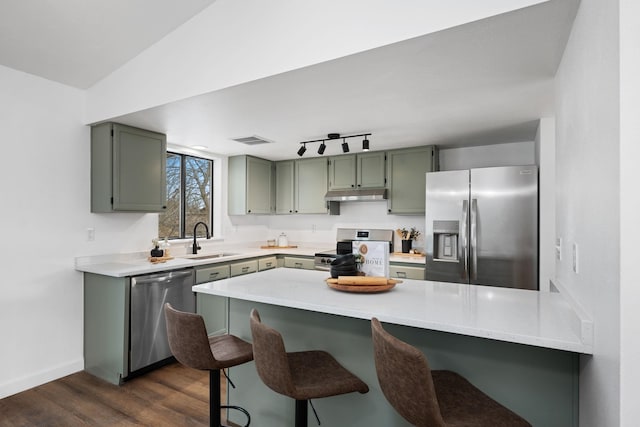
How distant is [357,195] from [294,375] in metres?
3.07

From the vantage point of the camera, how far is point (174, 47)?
2590mm

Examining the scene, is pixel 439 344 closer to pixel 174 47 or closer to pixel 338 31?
pixel 338 31

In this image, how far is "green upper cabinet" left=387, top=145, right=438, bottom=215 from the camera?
4.05 m

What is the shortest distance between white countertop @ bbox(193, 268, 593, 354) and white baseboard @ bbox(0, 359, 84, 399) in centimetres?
203

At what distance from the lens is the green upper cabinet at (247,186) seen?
4.75m

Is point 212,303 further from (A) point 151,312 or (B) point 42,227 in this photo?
(B) point 42,227

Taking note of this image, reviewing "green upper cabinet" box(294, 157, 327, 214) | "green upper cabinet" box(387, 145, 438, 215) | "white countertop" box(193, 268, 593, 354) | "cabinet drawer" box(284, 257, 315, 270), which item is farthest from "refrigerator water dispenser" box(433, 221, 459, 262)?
"green upper cabinet" box(294, 157, 327, 214)

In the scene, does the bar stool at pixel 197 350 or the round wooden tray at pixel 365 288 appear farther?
the round wooden tray at pixel 365 288

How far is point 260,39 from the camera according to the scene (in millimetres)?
2160

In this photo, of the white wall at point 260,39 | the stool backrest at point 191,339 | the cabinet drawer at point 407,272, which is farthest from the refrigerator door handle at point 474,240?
the stool backrest at point 191,339

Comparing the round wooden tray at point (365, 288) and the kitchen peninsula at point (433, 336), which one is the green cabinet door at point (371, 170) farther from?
the round wooden tray at point (365, 288)

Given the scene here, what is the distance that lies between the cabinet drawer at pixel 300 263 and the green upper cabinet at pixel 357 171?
1011mm

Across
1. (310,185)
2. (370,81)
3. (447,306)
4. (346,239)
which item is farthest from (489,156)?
(447,306)

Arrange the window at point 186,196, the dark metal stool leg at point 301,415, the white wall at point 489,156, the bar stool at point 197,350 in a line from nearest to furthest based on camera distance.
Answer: the dark metal stool leg at point 301,415
the bar stool at point 197,350
the white wall at point 489,156
the window at point 186,196
